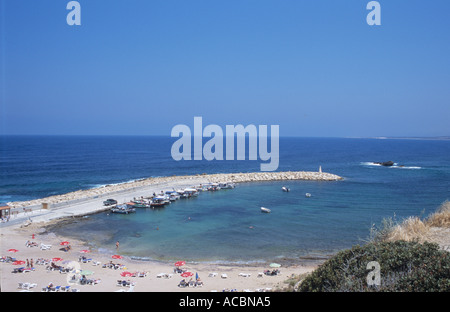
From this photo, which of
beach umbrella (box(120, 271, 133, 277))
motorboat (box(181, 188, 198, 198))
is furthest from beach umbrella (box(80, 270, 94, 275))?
motorboat (box(181, 188, 198, 198))

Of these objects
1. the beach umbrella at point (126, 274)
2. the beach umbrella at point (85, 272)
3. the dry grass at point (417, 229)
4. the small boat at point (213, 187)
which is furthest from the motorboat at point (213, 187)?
the dry grass at point (417, 229)

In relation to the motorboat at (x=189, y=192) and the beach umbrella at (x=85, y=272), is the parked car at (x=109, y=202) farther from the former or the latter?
the beach umbrella at (x=85, y=272)

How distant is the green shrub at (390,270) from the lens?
9378 mm

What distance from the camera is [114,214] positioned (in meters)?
37.5

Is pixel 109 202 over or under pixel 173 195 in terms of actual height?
over

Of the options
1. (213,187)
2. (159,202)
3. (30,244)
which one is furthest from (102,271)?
(213,187)

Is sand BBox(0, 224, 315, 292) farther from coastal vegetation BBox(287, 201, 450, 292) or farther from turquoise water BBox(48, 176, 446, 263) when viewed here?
coastal vegetation BBox(287, 201, 450, 292)

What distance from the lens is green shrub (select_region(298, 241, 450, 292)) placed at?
30.8ft

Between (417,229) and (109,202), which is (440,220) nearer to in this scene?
(417,229)

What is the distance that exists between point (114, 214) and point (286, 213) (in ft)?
66.3

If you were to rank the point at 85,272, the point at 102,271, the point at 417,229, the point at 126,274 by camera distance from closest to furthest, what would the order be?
the point at 417,229 < the point at 85,272 < the point at 126,274 < the point at 102,271

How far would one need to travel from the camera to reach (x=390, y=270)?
10672 millimetres
